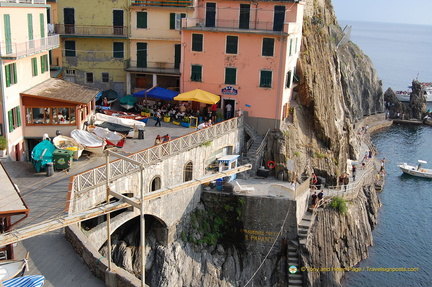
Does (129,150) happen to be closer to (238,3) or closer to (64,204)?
(64,204)

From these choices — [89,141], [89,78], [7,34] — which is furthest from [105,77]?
[7,34]

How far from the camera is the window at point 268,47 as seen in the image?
39.4 metres

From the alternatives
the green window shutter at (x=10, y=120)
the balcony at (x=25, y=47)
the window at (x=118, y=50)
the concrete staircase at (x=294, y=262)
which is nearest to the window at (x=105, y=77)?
the window at (x=118, y=50)

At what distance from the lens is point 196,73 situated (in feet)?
137

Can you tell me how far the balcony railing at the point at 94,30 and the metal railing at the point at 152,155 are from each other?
14.7 metres

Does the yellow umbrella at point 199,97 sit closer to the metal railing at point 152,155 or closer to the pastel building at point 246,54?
the pastel building at point 246,54

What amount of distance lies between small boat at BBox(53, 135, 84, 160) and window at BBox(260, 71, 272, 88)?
16383 millimetres

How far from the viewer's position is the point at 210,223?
113ft

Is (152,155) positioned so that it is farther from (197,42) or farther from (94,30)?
(94,30)

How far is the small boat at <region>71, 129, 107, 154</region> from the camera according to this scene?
3048cm

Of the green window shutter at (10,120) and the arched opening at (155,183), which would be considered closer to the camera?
the green window shutter at (10,120)

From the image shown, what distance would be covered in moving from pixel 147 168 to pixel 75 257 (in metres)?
9.51

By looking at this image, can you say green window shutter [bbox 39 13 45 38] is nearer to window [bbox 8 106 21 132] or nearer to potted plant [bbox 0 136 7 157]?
window [bbox 8 106 21 132]

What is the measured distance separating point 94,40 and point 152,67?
5.84 m
